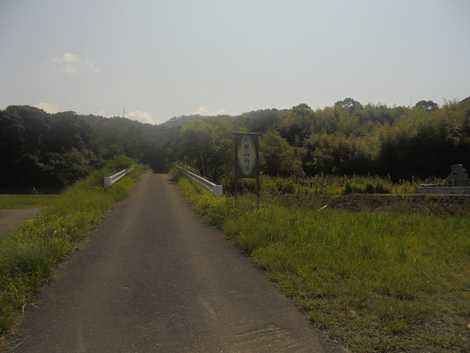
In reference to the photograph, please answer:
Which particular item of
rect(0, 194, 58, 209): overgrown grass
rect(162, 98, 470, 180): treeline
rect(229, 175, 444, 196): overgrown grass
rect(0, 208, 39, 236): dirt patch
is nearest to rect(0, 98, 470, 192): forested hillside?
rect(162, 98, 470, 180): treeline

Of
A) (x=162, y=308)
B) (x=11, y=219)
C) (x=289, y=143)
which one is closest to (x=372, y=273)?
(x=162, y=308)

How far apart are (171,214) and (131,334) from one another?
8131mm

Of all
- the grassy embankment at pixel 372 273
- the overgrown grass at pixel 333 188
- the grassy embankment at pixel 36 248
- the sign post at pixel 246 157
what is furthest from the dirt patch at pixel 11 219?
the overgrown grass at pixel 333 188

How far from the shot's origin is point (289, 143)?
5184 centimetres

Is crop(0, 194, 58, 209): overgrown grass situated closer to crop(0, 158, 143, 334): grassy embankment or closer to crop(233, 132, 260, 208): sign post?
crop(0, 158, 143, 334): grassy embankment

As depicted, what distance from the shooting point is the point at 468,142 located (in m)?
29.0

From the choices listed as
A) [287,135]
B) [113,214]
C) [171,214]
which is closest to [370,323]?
[171,214]

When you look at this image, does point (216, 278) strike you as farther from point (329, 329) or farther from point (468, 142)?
point (468, 142)

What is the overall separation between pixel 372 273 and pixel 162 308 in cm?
306

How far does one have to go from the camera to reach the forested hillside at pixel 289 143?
29766 mm

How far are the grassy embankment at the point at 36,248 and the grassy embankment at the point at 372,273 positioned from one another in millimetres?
3358

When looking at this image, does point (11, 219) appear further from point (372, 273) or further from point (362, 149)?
point (362, 149)

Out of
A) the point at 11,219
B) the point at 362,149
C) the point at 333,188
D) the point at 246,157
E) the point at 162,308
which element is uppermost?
the point at 362,149

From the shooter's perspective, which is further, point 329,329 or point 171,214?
point 171,214
